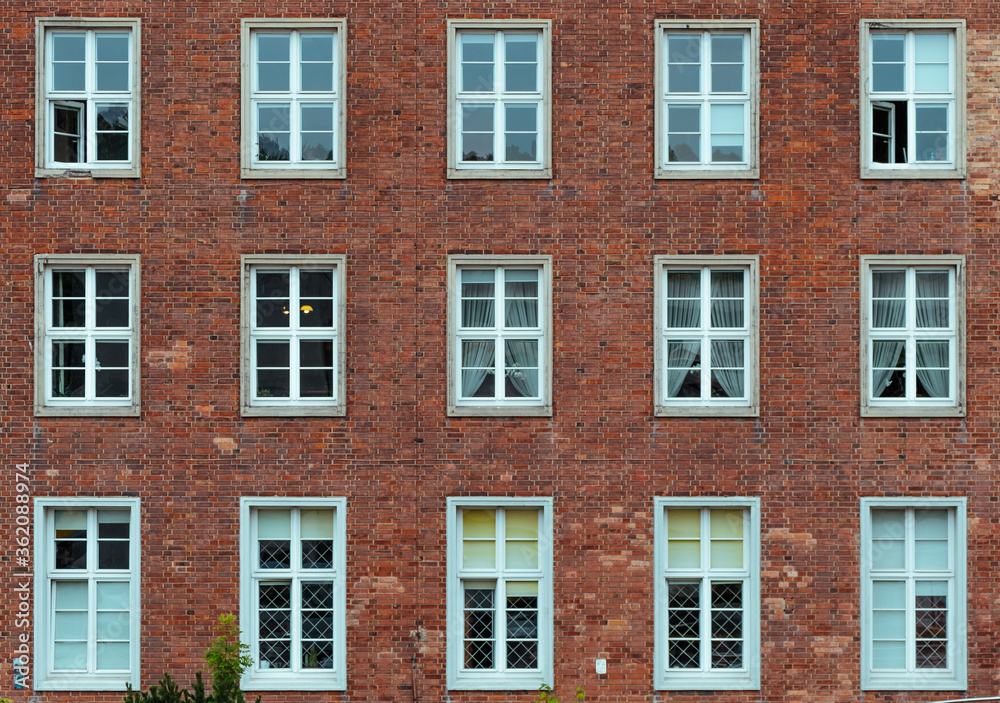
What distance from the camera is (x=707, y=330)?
15.8 m

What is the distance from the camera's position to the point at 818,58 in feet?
51.7

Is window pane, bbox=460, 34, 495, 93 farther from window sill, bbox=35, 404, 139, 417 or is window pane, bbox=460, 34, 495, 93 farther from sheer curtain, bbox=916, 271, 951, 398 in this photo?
sheer curtain, bbox=916, 271, 951, 398

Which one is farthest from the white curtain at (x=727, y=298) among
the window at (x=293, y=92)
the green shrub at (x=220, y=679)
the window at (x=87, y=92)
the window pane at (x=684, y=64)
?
the window at (x=87, y=92)

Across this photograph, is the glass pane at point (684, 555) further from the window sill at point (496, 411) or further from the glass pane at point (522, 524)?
the window sill at point (496, 411)

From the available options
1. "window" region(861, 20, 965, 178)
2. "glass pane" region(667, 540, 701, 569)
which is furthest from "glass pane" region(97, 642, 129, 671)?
"window" region(861, 20, 965, 178)

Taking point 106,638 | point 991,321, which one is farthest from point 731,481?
point 106,638

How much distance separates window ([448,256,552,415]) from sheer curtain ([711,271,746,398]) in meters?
2.40

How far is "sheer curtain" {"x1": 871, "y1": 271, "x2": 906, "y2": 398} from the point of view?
15797mm

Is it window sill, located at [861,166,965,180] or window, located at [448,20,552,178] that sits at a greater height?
window, located at [448,20,552,178]

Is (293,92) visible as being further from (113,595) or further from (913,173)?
(913,173)

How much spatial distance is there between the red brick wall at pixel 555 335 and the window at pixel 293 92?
0.21 metres

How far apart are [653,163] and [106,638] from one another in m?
9.91

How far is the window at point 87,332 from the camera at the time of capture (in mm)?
15594

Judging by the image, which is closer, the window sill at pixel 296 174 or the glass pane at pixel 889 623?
the window sill at pixel 296 174
